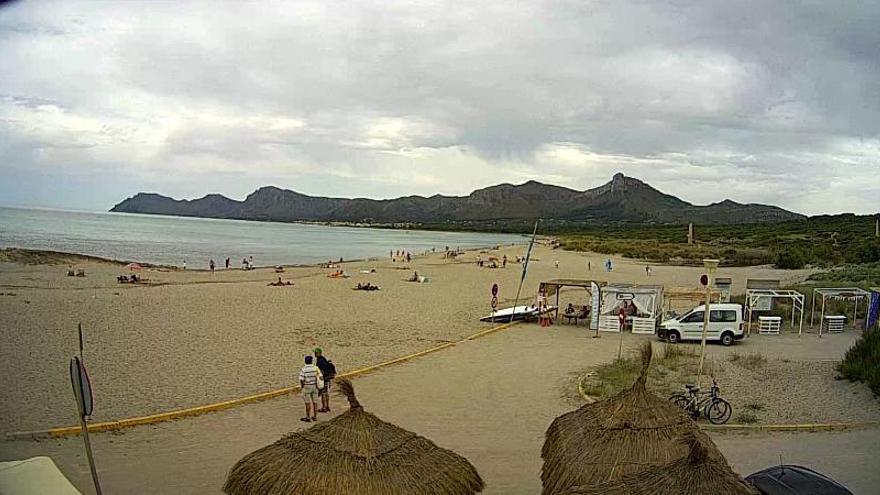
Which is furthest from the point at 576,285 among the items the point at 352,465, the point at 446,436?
the point at 352,465

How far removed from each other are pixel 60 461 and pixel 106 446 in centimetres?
102

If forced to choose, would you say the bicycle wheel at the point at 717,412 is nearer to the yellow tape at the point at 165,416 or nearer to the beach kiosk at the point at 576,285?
the yellow tape at the point at 165,416

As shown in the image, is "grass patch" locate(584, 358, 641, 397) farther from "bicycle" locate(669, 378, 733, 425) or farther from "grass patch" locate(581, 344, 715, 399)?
"bicycle" locate(669, 378, 733, 425)

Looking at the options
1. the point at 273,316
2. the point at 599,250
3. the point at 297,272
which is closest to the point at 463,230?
the point at 599,250

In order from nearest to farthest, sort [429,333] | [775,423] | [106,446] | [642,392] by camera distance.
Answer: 1. [642,392]
2. [106,446]
3. [775,423]
4. [429,333]

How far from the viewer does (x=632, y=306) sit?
67.4ft

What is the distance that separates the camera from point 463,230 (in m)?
167

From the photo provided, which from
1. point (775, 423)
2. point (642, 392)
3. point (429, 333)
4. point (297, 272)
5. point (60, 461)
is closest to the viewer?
point (642, 392)

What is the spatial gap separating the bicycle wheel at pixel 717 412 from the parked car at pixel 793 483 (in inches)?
194

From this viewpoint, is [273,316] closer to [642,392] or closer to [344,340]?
[344,340]

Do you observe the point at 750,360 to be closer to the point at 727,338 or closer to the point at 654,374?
the point at 727,338

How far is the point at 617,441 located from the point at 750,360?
34.5ft

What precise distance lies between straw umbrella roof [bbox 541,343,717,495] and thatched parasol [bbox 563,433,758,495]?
1378 mm

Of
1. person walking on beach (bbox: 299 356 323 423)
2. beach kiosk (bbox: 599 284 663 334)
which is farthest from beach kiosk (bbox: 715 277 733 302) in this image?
person walking on beach (bbox: 299 356 323 423)
